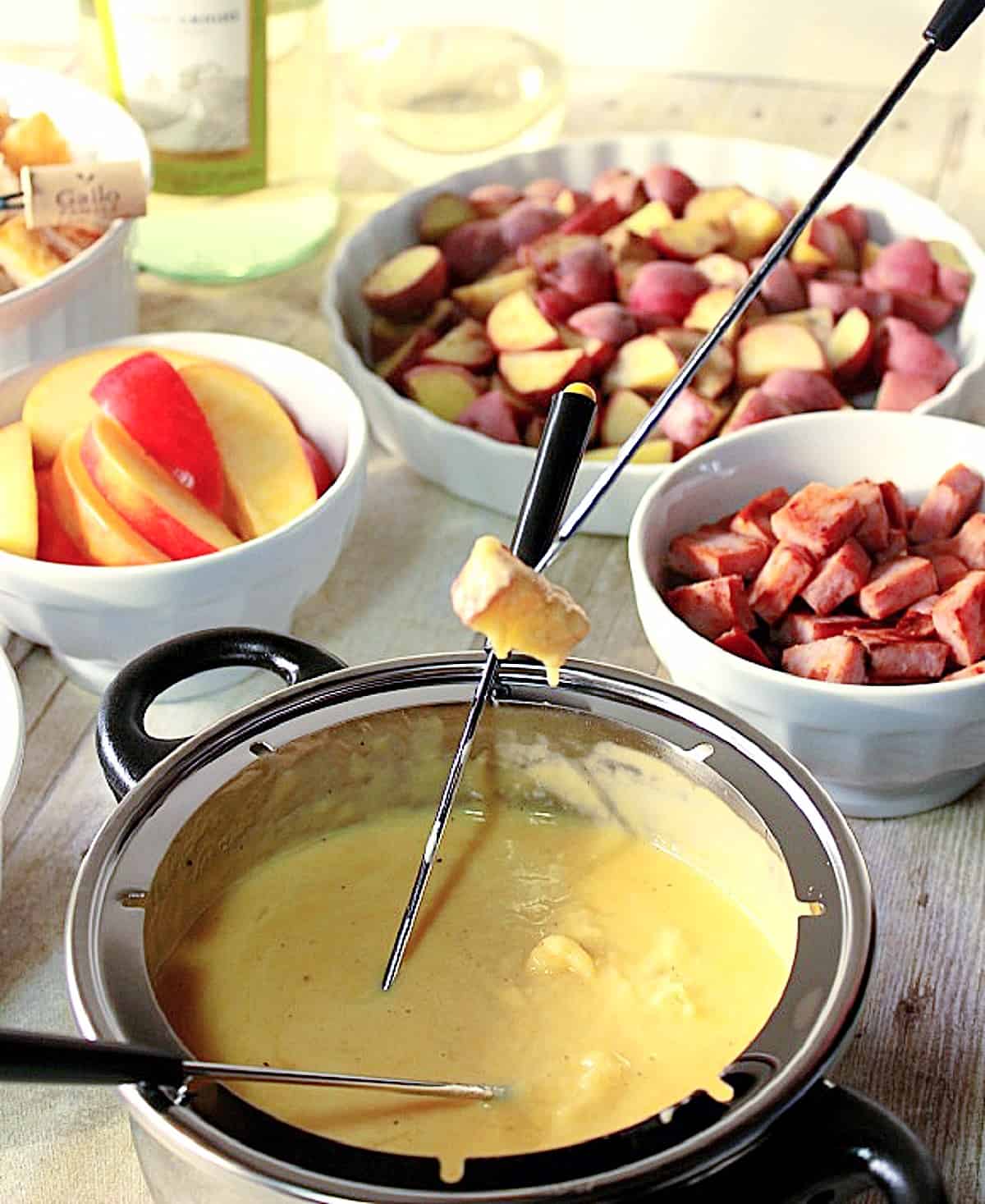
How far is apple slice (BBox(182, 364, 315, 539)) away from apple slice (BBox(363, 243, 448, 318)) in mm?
204

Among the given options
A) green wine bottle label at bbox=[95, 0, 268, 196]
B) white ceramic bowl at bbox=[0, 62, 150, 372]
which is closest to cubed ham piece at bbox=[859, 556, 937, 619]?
white ceramic bowl at bbox=[0, 62, 150, 372]

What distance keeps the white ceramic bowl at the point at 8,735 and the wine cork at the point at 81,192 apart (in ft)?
1.21

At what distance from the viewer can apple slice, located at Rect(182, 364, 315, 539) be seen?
39.1 inches

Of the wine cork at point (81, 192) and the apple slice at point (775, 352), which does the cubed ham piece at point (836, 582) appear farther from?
the wine cork at point (81, 192)

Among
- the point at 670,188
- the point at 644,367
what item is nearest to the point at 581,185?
the point at 670,188

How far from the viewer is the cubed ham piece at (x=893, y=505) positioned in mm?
958

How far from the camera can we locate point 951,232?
4.26 feet

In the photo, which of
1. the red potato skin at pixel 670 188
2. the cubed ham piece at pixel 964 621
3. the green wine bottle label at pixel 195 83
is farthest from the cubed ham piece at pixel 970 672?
the green wine bottle label at pixel 195 83

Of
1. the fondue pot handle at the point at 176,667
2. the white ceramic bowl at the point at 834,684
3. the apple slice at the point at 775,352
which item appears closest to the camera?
the fondue pot handle at the point at 176,667

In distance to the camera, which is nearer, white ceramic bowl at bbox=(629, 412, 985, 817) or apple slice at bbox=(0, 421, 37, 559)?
white ceramic bowl at bbox=(629, 412, 985, 817)

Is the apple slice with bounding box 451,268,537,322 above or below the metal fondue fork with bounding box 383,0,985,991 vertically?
below

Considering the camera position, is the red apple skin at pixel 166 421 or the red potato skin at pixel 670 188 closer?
the red apple skin at pixel 166 421

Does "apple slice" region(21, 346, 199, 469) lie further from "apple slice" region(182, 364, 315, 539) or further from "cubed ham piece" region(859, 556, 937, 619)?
"cubed ham piece" region(859, 556, 937, 619)

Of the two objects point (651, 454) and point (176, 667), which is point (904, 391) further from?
point (176, 667)
